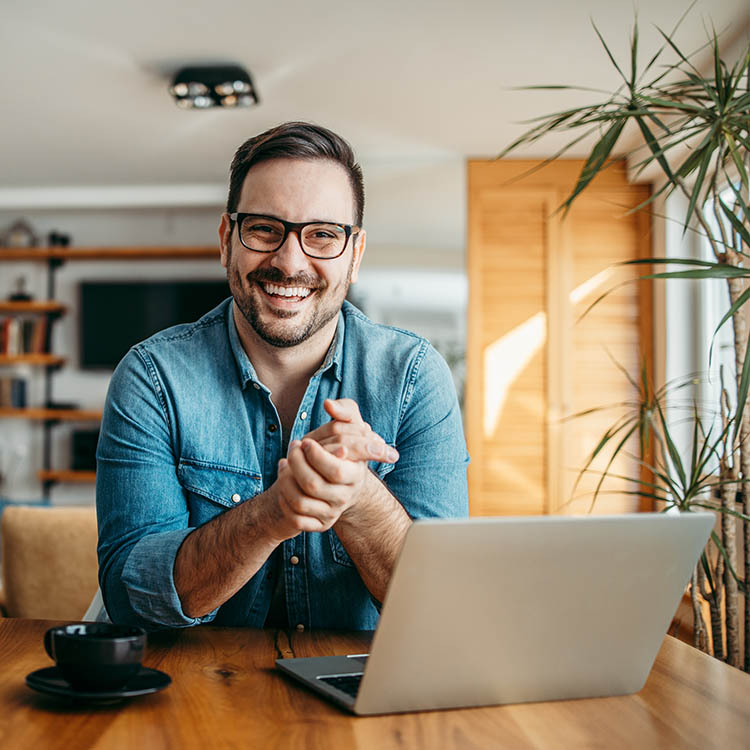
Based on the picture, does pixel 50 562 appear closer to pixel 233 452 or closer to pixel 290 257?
pixel 233 452

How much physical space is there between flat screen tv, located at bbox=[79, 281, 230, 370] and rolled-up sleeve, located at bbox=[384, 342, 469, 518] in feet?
16.5

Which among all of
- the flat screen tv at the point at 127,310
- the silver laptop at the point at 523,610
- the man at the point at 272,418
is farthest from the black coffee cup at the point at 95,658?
the flat screen tv at the point at 127,310

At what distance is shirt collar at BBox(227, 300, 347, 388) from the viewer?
53.4 inches

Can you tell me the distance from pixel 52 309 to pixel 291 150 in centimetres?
551

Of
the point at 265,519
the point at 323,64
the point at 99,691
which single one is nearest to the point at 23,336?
the point at 323,64

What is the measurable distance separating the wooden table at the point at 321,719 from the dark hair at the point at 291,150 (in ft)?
2.69

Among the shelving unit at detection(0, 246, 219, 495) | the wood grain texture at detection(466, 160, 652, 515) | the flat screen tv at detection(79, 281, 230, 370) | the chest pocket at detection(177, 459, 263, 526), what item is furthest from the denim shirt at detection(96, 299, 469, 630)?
the flat screen tv at detection(79, 281, 230, 370)

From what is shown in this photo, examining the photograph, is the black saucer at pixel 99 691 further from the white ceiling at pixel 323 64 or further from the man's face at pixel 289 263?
the white ceiling at pixel 323 64

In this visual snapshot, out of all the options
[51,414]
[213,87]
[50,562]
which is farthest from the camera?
[51,414]

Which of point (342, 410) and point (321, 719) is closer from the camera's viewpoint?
point (321, 719)

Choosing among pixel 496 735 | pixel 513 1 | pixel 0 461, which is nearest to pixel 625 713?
pixel 496 735

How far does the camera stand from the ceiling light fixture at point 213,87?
146 inches

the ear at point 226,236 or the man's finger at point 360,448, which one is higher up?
the ear at point 226,236

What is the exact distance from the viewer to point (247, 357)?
1383 millimetres
